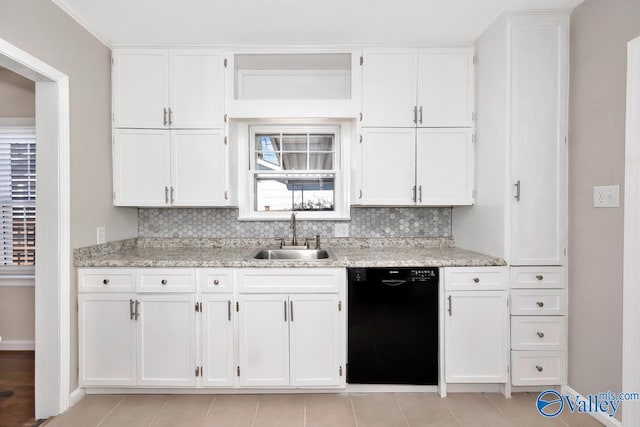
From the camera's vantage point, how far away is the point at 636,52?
1.74 meters

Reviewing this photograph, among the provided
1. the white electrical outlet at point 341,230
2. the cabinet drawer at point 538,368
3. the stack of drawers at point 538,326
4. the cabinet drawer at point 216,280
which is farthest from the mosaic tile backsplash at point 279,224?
the cabinet drawer at point 538,368

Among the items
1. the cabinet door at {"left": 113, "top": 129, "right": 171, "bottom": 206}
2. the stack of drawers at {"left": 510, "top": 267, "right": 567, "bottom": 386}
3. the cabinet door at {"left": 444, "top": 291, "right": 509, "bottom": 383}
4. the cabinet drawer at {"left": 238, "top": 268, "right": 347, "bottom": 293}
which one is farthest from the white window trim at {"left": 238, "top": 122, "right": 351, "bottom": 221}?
the stack of drawers at {"left": 510, "top": 267, "right": 567, "bottom": 386}

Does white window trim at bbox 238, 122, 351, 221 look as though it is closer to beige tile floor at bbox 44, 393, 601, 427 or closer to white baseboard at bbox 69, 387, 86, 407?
beige tile floor at bbox 44, 393, 601, 427

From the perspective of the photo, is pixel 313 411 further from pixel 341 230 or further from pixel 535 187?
pixel 535 187

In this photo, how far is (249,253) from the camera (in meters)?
2.67

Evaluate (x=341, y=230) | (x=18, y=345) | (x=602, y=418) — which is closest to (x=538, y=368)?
(x=602, y=418)

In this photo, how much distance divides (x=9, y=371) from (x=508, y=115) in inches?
166

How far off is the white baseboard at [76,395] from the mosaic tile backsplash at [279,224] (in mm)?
1236

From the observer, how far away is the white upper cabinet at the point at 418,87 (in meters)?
2.61

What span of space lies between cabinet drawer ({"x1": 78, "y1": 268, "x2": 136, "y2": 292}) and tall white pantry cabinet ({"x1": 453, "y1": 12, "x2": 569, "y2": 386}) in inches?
101

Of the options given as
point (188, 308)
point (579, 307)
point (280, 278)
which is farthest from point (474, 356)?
point (188, 308)

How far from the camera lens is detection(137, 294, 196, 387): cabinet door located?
89.7 inches

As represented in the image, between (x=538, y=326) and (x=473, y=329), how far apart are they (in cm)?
43

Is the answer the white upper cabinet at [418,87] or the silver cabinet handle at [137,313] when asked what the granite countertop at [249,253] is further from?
the white upper cabinet at [418,87]
